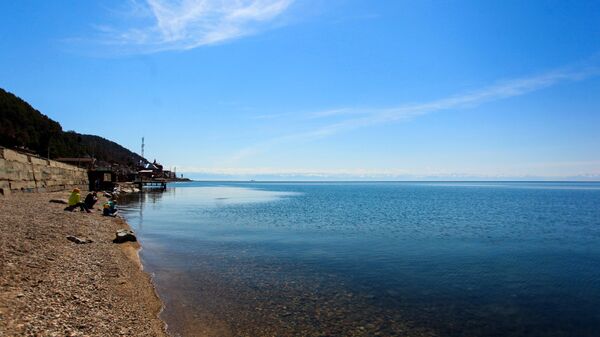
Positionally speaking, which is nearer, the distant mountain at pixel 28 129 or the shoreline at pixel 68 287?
the shoreline at pixel 68 287

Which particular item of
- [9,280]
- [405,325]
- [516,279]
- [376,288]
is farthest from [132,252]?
[516,279]

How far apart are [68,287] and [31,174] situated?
113ft

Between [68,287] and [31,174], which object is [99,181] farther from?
[68,287]

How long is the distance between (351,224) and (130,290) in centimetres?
2643

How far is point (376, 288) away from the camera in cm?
1508

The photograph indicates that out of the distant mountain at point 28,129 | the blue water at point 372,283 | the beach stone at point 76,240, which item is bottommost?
the blue water at point 372,283

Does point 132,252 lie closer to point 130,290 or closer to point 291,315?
point 130,290

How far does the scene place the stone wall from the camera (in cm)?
3110

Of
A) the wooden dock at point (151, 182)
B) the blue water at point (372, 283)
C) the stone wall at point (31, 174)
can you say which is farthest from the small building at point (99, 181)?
the blue water at point (372, 283)

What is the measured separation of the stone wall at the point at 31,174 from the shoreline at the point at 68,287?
1604cm

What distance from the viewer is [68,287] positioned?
1030 centimetres

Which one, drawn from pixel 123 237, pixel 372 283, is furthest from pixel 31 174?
pixel 372 283

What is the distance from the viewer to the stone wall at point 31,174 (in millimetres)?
31102

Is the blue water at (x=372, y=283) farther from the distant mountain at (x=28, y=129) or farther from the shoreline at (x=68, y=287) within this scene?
the distant mountain at (x=28, y=129)
